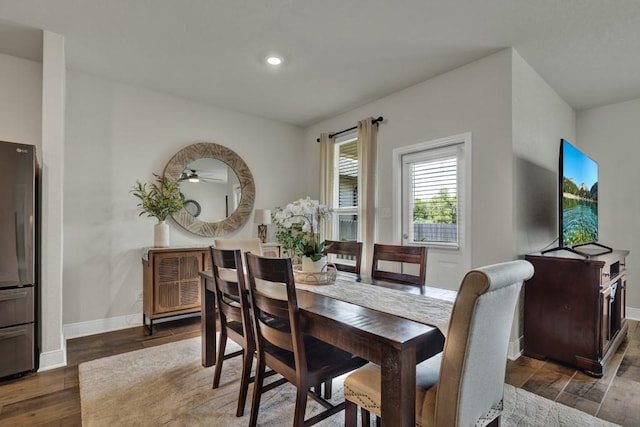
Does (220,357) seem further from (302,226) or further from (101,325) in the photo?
(101,325)

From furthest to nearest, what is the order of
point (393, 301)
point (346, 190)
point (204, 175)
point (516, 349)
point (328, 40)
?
point (346, 190) → point (204, 175) → point (516, 349) → point (328, 40) → point (393, 301)

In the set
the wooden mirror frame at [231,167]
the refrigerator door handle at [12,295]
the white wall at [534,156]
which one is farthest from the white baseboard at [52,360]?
the white wall at [534,156]

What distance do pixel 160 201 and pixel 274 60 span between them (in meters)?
1.90

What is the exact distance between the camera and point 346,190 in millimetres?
4527

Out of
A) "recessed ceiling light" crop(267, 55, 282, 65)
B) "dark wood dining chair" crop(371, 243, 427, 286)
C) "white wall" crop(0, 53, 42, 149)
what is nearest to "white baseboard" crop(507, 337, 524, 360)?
"dark wood dining chair" crop(371, 243, 427, 286)

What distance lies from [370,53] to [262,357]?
2.61 meters

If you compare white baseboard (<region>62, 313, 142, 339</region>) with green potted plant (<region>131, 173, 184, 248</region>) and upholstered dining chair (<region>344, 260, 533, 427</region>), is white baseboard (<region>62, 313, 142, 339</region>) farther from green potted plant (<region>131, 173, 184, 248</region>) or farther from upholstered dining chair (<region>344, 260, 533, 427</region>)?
upholstered dining chair (<region>344, 260, 533, 427</region>)

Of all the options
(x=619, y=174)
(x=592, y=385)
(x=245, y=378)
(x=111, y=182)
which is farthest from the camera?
(x=619, y=174)

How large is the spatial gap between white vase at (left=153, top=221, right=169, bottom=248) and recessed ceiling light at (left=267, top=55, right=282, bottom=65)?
2.03 meters

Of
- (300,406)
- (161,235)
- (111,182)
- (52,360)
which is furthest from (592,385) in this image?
(111,182)

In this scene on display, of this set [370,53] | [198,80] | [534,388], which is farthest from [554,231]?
[198,80]

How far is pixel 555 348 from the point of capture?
2.67m

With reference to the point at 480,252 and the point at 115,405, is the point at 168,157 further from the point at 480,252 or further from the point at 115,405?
the point at 480,252

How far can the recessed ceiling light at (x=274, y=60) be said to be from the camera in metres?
2.98
